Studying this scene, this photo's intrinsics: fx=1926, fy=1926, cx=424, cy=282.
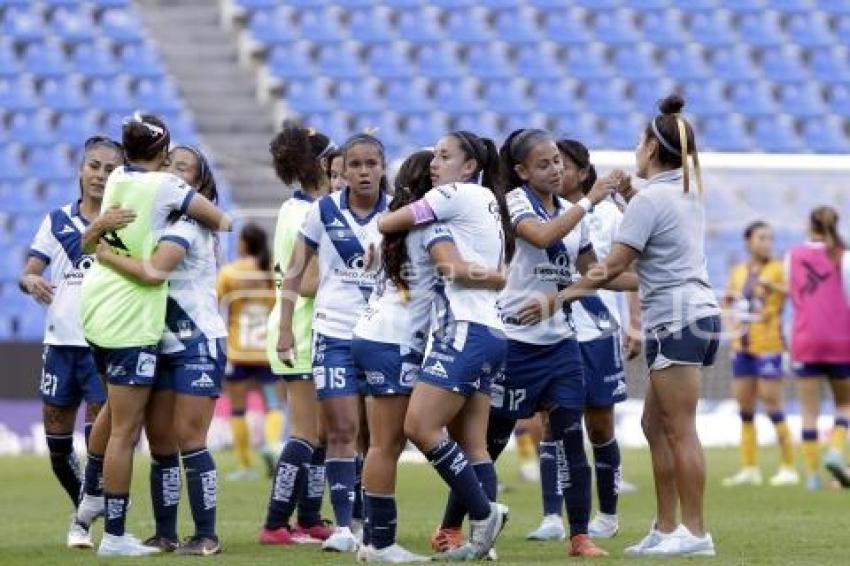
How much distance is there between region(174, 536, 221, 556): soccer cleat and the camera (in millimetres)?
10164

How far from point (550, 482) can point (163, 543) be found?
2533 mm

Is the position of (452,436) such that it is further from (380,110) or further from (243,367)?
(380,110)

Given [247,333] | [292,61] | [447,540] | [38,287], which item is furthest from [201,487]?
[292,61]

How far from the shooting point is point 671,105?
9961 millimetres

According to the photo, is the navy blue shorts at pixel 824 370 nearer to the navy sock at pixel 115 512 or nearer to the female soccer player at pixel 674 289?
the female soccer player at pixel 674 289

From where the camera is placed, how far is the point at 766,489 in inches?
663

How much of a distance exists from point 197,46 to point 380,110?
3.46 metres

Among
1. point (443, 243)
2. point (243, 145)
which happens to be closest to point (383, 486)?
point (443, 243)

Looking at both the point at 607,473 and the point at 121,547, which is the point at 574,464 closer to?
the point at 607,473

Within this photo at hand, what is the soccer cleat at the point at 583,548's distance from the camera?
10.1 metres

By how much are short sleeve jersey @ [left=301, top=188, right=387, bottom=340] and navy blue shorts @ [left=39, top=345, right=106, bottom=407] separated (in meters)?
1.71

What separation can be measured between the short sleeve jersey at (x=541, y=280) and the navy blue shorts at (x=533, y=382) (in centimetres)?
6

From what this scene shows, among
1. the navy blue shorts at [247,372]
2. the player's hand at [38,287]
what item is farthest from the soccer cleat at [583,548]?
the navy blue shorts at [247,372]

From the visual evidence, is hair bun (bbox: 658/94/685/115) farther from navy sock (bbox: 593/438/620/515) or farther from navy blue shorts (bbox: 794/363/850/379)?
navy blue shorts (bbox: 794/363/850/379)
